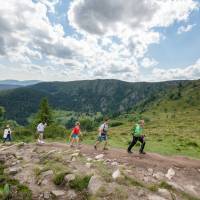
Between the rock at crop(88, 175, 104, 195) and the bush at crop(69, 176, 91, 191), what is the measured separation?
9.4 inches

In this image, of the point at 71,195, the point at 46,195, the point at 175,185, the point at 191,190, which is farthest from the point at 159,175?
the point at 46,195

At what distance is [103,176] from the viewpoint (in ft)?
42.6

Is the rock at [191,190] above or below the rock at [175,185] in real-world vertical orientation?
below

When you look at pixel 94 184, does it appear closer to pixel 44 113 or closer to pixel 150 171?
pixel 150 171

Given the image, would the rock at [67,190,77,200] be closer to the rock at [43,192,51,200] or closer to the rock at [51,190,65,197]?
the rock at [51,190,65,197]

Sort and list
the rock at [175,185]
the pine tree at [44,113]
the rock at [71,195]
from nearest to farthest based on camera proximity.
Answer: the rock at [71,195] < the rock at [175,185] < the pine tree at [44,113]

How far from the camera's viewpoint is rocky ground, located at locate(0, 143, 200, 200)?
38.2 ft

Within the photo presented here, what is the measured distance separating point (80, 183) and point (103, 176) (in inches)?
55.7

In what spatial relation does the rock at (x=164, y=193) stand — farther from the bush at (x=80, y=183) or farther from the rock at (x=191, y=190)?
the bush at (x=80, y=183)

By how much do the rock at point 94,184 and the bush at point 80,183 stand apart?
0.78ft

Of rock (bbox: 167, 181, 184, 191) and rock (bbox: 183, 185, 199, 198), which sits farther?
rock (bbox: 167, 181, 184, 191)

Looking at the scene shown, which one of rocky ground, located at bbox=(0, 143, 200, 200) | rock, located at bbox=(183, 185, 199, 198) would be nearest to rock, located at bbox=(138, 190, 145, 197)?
rocky ground, located at bbox=(0, 143, 200, 200)

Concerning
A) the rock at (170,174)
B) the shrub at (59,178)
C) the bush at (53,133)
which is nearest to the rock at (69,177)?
the shrub at (59,178)

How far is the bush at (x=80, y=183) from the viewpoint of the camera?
1215 centimetres
